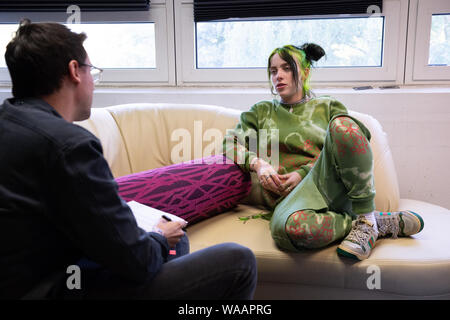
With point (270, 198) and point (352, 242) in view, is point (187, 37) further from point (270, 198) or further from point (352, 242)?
point (352, 242)

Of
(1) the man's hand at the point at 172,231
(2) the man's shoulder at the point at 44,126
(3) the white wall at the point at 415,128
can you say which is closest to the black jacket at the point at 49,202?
(2) the man's shoulder at the point at 44,126

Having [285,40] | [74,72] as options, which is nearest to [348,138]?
[74,72]

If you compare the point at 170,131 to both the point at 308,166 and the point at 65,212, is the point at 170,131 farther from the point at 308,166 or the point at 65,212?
the point at 65,212

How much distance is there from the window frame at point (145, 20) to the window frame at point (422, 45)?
4.54 feet

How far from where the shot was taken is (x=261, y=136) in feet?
6.00

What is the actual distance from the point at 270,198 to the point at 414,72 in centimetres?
125

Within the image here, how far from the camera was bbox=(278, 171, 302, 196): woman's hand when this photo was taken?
1.63 m

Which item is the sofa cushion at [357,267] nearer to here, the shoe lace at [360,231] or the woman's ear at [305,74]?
the shoe lace at [360,231]

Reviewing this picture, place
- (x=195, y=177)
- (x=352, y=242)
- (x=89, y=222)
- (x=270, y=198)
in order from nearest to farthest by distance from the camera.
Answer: (x=89, y=222), (x=352, y=242), (x=195, y=177), (x=270, y=198)

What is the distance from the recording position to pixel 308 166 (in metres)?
1.70

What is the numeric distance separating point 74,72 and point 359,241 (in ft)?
3.30
